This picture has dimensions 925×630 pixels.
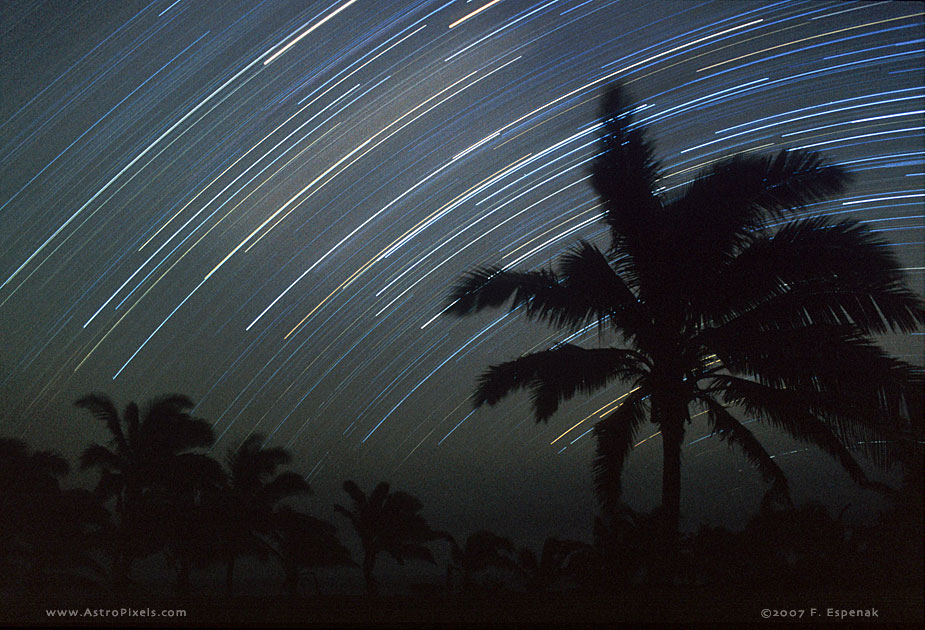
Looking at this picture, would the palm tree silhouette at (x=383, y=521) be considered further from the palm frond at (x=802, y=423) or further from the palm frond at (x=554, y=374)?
the palm frond at (x=802, y=423)

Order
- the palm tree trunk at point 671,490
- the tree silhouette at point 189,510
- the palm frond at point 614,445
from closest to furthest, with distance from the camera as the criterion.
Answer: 1. the tree silhouette at point 189,510
2. the palm tree trunk at point 671,490
3. the palm frond at point 614,445

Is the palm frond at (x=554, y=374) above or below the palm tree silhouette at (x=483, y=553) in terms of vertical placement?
above

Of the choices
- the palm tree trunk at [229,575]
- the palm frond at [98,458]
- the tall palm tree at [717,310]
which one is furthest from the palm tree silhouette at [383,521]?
the palm frond at [98,458]

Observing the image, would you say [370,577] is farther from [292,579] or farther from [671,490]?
[671,490]

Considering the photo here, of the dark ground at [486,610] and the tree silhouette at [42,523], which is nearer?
the dark ground at [486,610]

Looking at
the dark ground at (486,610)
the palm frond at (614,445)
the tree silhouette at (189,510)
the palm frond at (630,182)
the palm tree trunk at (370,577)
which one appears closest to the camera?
the dark ground at (486,610)

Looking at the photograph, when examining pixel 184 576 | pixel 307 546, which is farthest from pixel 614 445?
pixel 184 576

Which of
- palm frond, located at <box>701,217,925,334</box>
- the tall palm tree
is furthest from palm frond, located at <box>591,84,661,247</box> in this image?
palm frond, located at <box>701,217,925,334</box>
